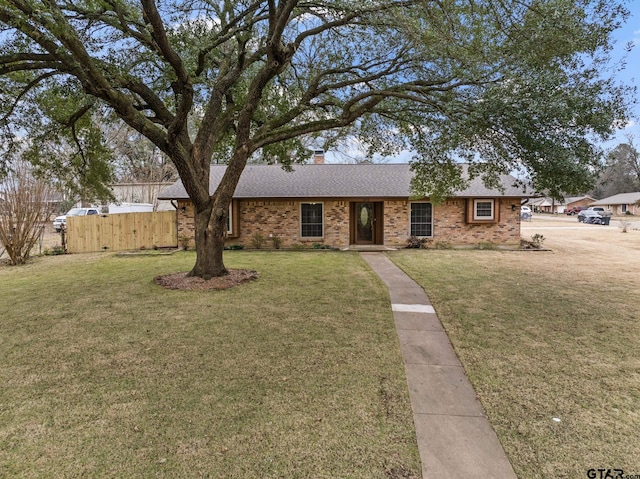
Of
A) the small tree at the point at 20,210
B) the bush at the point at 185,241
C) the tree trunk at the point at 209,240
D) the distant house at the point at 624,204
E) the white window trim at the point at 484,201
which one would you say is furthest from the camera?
the distant house at the point at 624,204

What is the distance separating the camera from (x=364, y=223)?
16.3 metres

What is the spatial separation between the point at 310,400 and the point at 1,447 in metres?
2.32

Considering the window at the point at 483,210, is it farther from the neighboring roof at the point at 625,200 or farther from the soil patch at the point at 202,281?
the neighboring roof at the point at 625,200

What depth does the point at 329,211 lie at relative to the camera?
50.4 ft

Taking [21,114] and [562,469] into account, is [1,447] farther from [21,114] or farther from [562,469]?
[21,114]

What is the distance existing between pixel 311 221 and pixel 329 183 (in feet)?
6.43

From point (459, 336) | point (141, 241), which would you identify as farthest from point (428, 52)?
point (141, 241)

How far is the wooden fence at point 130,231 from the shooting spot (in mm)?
15602

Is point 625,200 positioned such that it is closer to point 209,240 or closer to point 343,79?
point 343,79

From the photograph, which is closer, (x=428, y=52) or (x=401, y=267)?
(x=428, y=52)

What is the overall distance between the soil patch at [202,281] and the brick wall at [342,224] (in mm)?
6304

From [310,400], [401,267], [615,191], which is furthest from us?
[615,191]

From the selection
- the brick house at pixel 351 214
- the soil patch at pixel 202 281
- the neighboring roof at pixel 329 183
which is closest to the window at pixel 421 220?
the brick house at pixel 351 214

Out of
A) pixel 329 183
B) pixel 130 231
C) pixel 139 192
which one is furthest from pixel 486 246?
pixel 139 192
